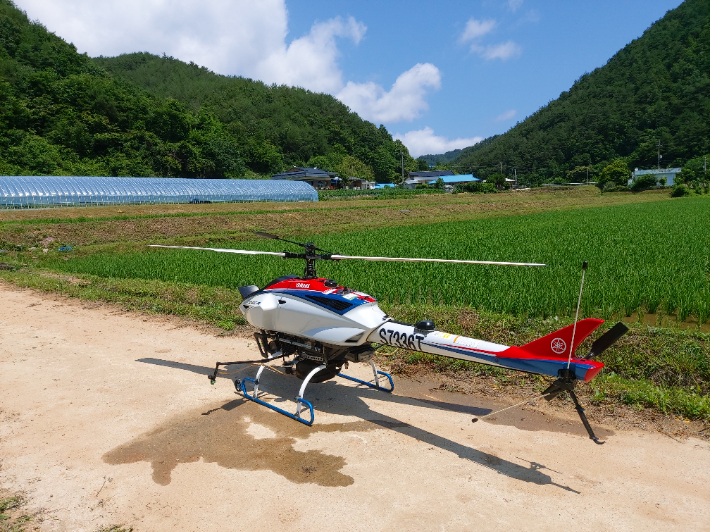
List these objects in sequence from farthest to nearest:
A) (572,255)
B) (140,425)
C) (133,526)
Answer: (572,255) < (140,425) < (133,526)

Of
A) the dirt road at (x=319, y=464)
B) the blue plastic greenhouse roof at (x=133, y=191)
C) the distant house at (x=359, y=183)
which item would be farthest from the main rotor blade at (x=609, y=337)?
the distant house at (x=359, y=183)

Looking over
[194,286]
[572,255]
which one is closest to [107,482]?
[194,286]

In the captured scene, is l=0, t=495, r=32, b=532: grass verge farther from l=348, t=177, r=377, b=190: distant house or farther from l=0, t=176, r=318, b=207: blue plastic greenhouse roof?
l=348, t=177, r=377, b=190: distant house

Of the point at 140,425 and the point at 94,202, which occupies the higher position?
the point at 94,202

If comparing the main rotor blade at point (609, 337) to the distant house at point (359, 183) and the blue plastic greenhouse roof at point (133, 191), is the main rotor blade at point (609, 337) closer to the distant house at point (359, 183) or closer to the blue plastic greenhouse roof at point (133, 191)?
the blue plastic greenhouse roof at point (133, 191)

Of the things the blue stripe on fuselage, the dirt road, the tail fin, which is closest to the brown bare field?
the dirt road

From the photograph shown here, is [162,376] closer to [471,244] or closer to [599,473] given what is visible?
[599,473]
